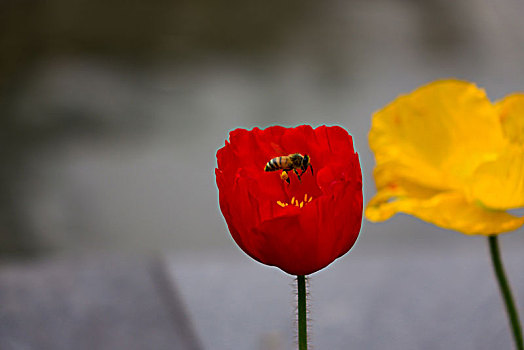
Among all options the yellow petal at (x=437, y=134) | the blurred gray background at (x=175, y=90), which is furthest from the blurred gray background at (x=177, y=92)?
the yellow petal at (x=437, y=134)

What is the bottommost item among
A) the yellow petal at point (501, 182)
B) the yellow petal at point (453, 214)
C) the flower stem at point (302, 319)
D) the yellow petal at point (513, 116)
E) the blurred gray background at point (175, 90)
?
the flower stem at point (302, 319)

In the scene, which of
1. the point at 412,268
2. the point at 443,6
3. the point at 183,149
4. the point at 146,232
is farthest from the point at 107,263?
the point at 443,6

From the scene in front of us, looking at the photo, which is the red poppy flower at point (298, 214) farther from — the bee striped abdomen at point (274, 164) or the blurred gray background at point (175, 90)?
the blurred gray background at point (175, 90)

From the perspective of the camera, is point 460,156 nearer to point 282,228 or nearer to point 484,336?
point 282,228

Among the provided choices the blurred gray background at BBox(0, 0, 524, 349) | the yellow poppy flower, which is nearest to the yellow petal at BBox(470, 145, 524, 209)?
the yellow poppy flower

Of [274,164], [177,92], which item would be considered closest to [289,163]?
[274,164]
